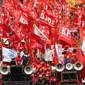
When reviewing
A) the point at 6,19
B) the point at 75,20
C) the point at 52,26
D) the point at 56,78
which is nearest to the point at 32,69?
the point at 56,78

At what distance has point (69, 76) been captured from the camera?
25844 mm

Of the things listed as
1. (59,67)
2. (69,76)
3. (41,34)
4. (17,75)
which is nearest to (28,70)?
(17,75)

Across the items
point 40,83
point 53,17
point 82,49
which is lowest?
point 40,83

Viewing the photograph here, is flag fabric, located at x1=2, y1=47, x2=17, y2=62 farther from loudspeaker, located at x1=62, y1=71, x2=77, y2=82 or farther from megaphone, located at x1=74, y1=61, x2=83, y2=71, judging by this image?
megaphone, located at x1=74, y1=61, x2=83, y2=71

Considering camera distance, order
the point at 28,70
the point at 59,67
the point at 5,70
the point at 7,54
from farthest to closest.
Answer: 1. the point at 7,54
2. the point at 59,67
3. the point at 5,70
4. the point at 28,70

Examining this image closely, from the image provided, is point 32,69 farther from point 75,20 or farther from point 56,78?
point 75,20

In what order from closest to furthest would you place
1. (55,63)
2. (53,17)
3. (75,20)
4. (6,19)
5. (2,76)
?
(2,76), (55,63), (53,17), (75,20), (6,19)

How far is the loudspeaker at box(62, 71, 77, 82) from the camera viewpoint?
25.8 metres

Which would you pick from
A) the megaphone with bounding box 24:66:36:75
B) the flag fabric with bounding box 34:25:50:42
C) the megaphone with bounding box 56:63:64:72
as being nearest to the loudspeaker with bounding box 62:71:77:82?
the megaphone with bounding box 56:63:64:72

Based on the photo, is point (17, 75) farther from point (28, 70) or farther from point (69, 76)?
point (69, 76)

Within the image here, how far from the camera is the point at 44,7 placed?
3073 centimetres

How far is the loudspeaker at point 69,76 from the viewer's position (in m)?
25.8

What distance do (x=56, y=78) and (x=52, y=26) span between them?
12.7ft

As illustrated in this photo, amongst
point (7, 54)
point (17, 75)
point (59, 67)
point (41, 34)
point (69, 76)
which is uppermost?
point (41, 34)
